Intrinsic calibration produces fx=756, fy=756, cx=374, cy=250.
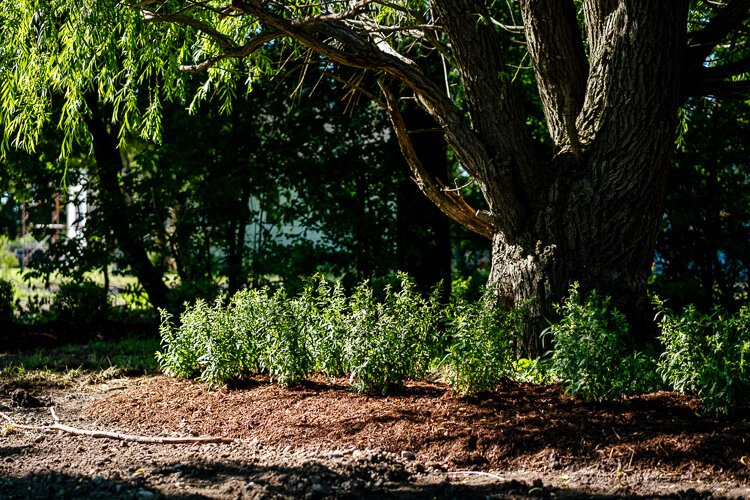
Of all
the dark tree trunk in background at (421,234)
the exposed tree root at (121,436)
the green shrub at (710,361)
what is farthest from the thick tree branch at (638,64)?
the dark tree trunk in background at (421,234)

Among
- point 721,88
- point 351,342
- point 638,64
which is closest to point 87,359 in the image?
point 351,342

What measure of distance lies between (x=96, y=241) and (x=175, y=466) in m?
6.90

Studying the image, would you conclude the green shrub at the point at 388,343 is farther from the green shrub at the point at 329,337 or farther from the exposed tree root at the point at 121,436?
the exposed tree root at the point at 121,436

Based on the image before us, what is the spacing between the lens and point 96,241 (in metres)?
10.7

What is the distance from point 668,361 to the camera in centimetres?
518

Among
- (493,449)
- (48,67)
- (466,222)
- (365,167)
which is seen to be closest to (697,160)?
(365,167)

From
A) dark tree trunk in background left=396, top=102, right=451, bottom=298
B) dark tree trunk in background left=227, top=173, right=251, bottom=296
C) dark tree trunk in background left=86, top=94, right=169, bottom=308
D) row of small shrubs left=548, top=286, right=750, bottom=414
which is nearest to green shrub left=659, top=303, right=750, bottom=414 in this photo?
row of small shrubs left=548, top=286, right=750, bottom=414

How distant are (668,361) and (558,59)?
264 centimetres

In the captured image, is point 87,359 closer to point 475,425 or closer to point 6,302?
point 6,302

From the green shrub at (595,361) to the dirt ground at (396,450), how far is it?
137 mm

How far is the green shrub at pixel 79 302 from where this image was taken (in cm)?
1102

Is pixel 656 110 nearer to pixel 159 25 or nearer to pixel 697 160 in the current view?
pixel 159 25

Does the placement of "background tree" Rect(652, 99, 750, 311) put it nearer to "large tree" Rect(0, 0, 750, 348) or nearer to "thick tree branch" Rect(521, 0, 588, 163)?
"large tree" Rect(0, 0, 750, 348)

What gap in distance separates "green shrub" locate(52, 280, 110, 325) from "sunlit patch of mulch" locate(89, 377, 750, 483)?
5198 mm
